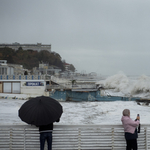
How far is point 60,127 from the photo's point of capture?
3748 millimetres

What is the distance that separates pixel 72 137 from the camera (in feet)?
12.5

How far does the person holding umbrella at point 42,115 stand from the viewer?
3379 mm

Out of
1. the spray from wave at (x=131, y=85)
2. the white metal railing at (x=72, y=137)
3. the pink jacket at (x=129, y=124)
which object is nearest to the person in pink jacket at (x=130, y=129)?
the pink jacket at (x=129, y=124)

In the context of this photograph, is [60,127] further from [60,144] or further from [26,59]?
[26,59]

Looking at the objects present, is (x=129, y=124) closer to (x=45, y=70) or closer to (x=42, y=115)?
(x=42, y=115)

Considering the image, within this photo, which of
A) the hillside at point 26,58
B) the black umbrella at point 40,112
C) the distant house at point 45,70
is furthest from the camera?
the hillside at point 26,58

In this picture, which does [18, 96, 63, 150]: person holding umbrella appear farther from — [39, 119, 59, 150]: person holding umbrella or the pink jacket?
the pink jacket

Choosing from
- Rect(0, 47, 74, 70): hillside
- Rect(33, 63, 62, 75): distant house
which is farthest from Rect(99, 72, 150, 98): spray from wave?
Rect(0, 47, 74, 70): hillside

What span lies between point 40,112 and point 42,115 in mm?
71

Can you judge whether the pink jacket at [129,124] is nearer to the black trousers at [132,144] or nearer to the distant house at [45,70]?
the black trousers at [132,144]

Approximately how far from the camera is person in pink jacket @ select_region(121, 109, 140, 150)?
11.6ft

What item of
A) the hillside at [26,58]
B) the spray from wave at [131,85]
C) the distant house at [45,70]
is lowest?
the spray from wave at [131,85]

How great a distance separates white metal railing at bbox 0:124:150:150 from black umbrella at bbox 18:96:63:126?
39cm

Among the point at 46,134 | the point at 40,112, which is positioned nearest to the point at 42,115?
the point at 40,112
